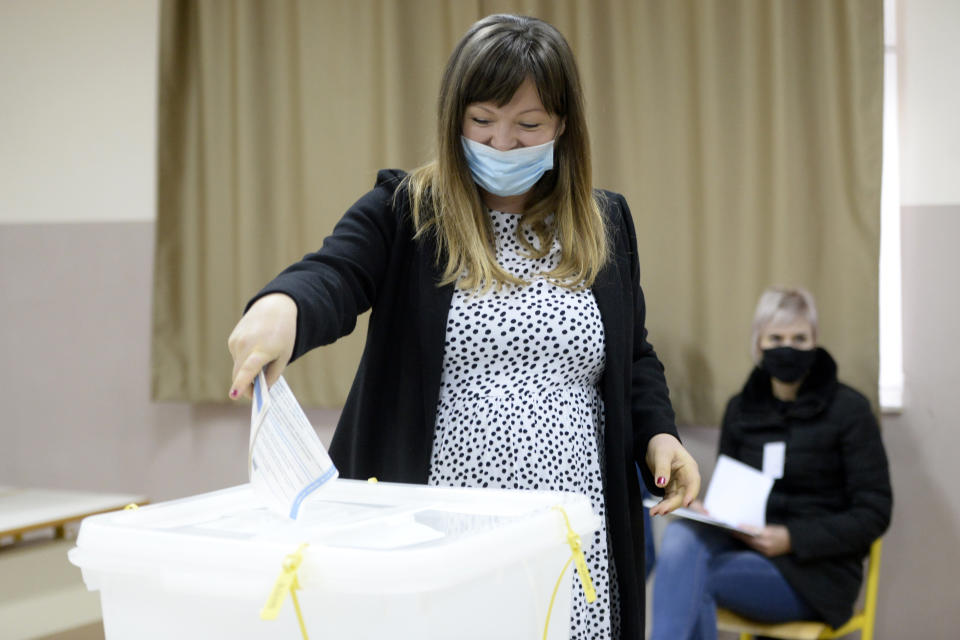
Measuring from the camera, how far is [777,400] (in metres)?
3.04

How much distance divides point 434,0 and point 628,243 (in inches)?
94.0

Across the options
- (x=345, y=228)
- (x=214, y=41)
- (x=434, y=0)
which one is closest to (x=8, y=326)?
(x=214, y=41)

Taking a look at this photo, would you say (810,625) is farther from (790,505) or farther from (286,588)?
(286,588)

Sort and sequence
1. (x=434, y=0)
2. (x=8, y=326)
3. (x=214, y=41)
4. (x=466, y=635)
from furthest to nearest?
(x=8, y=326), (x=214, y=41), (x=434, y=0), (x=466, y=635)

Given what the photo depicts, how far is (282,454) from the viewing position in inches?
34.7

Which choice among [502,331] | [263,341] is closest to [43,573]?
[502,331]

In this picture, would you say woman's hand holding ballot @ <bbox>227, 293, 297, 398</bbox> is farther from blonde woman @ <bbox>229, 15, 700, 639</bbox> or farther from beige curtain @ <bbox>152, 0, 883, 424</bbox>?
beige curtain @ <bbox>152, 0, 883, 424</bbox>

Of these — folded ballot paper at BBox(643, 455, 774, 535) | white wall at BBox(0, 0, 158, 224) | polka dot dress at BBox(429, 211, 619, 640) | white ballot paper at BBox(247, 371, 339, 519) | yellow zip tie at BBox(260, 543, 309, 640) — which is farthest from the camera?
white wall at BBox(0, 0, 158, 224)

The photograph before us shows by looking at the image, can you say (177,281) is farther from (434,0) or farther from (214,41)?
(434,0)

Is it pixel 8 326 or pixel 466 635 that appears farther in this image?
pixel 8 326

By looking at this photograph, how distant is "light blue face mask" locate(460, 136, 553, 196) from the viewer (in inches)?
50.8

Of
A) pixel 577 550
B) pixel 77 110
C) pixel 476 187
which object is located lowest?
pixel 577 550

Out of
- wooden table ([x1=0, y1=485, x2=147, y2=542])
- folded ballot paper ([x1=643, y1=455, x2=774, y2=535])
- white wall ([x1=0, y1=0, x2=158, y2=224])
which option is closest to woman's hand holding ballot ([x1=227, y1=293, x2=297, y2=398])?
wooden table ([x1=0, y1=485, x2=147, y2=542])

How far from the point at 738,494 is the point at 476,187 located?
1.92 meters
